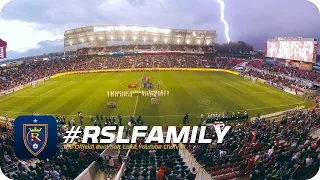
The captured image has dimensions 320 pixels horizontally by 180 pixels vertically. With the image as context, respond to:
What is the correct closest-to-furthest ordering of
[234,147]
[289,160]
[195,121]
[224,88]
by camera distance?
[289,160] < [234,147] < [195,121] < [224,88]

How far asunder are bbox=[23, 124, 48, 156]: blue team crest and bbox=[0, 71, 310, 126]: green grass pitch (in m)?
8.93

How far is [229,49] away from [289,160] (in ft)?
156

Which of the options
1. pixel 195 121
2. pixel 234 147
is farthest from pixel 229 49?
pixel 234 147

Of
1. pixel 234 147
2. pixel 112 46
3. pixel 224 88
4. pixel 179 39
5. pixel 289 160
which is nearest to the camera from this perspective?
pixel 289 160

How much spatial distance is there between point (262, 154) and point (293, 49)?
106 feet

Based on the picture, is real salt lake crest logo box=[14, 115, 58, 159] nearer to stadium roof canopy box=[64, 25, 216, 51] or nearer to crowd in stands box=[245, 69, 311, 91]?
stadium roof canopy box=[64, 25, 216, 51]

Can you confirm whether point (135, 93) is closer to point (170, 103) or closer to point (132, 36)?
point (170, 103)

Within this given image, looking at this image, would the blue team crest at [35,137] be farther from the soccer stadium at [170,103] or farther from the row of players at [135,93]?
the row of players at [135,93]

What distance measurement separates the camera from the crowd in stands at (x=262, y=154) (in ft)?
44.9

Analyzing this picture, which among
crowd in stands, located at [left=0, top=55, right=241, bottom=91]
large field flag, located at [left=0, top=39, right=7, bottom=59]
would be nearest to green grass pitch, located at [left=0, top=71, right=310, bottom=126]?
crowd in stands, located at [left=0, top=55, right=241, bottom=91]

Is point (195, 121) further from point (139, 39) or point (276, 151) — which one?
point (139, 39)

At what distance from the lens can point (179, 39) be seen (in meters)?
59.5

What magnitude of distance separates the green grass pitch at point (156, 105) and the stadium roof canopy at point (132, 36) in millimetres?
9097

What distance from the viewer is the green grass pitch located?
2667 centimetres
